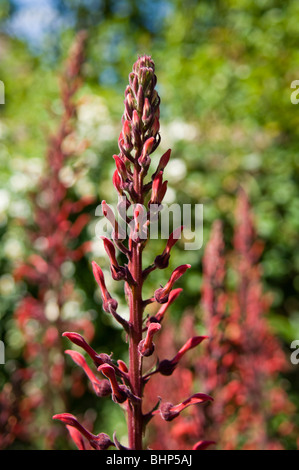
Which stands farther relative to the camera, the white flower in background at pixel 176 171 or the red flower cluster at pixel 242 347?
the white flower in background at pixel 176 171

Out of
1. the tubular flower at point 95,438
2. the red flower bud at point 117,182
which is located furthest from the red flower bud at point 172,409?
the red flower bud at point 117,182

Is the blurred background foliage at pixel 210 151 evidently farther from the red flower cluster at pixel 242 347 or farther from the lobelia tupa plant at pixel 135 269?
the lobelia tupa plant at pixel 135 269

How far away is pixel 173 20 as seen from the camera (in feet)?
21.7

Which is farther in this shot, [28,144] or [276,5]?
[276,5]

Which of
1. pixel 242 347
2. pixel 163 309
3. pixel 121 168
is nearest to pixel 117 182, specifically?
pixel 121 168

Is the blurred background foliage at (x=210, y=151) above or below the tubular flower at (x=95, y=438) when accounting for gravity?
above

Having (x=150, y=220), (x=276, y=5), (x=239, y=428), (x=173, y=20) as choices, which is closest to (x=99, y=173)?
(x=239, y=428)

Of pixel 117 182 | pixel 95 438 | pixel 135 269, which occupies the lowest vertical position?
pixel 95 438

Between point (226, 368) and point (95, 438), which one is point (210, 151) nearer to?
point (226, 368)

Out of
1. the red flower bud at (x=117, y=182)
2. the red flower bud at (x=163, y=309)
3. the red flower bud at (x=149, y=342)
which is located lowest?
the red flower bud at (x=149, y=342)

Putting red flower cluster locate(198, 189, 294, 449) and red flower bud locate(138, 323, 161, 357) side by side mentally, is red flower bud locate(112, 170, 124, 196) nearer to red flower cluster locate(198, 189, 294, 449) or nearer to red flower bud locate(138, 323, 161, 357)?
red flower bud locate(138, 323, 161, 357)

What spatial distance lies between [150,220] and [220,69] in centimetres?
443

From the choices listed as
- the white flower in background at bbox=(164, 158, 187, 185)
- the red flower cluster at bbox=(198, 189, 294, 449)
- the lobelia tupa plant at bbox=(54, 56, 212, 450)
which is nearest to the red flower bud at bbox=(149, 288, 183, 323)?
the lobelia tupa plant at bbox=(54, 56, 212, 450)
